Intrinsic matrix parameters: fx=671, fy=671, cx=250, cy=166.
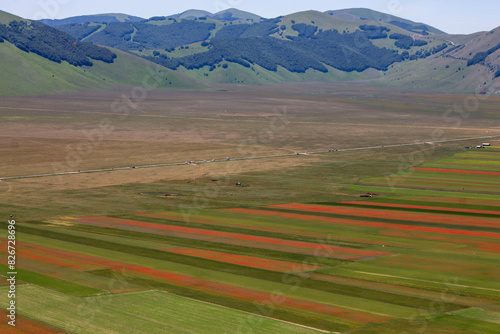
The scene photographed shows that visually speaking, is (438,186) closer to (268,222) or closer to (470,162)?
(470,162)

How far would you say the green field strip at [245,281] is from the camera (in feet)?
160

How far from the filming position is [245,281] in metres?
54.9

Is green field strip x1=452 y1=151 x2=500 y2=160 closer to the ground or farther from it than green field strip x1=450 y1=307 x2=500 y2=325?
farther from it

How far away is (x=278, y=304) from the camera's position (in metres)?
49.4

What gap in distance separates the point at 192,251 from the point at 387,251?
18751mm

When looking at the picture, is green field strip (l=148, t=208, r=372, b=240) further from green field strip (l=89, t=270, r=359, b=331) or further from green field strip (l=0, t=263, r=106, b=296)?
green field strip (l=0, t=263, r=106, b=296)

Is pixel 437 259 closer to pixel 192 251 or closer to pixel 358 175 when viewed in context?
pixel 192 251

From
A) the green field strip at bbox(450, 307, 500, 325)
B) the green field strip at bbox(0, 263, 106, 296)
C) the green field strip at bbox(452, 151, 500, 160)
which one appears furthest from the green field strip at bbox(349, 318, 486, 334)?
the green field strip at bbox(452, 151, 500, 160)

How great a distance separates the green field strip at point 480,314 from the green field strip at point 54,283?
2673cm

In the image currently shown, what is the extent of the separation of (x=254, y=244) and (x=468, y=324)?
85.4ft

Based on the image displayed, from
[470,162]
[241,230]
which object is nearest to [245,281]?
[241,230]

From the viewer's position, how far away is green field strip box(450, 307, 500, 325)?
46.2 m

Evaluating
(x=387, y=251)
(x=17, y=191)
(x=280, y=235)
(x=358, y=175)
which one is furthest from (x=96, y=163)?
(x=387, y=251)

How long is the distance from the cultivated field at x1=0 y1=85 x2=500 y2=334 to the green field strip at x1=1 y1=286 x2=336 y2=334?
146 millimetres
